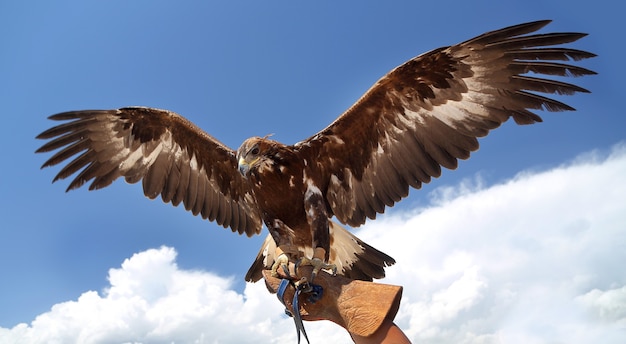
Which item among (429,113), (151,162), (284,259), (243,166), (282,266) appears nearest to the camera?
(282,266)

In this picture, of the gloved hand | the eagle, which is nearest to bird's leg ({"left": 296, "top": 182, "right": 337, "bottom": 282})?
the eagle

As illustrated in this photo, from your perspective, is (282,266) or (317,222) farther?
(317,222)

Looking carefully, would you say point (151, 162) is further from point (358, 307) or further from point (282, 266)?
point (358, 307)

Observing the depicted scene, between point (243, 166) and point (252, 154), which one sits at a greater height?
point (252, 154)

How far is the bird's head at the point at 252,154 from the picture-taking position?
196 inches

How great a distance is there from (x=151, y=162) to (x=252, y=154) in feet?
7.93

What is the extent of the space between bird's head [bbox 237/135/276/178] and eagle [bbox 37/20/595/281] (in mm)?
14

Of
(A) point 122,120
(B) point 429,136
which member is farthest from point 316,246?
(A) point 122,120

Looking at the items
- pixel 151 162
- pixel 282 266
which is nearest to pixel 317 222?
pixel 282 266

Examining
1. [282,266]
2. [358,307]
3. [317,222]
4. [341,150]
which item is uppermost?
[341,150]

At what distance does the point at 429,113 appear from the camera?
563cm

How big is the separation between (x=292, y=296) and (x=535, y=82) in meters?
3.27

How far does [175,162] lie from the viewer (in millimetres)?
6777

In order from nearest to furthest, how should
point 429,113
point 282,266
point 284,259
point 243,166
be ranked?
point 282,266 → point 284,259 → point 243,166 → point 429,113
